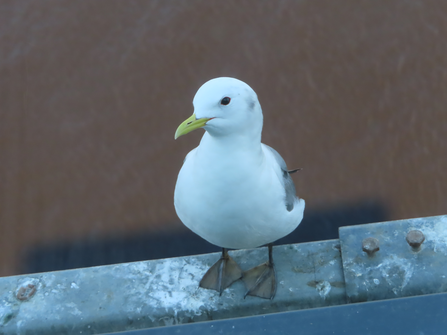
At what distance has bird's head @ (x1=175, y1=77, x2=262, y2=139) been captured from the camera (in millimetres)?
2648

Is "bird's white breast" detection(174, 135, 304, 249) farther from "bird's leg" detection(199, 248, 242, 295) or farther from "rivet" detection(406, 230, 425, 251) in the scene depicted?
"rivet" detection(406, 230, 425, 251)

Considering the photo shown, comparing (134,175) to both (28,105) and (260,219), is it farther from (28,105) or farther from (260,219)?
(260,219)

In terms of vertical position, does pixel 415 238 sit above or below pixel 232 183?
below

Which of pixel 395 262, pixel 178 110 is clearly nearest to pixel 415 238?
pixel 395 262

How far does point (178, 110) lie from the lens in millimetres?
6535

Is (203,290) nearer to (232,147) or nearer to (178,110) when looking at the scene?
(232,147)

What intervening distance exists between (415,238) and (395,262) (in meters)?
0.18

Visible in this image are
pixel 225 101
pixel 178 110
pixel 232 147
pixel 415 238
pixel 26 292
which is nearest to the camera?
pixel 225 101

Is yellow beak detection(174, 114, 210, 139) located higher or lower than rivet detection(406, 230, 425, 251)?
higher

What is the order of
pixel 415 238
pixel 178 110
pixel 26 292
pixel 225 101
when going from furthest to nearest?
pixel 178 110 < pixel 26 292 < pixel 415 238 < pixel 225 101

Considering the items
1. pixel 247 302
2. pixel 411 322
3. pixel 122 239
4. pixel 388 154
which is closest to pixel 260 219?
pixel 247 302

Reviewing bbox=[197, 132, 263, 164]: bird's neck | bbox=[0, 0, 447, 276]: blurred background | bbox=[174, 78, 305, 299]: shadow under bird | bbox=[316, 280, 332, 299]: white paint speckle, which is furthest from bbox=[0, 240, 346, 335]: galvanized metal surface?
bbox=[0, 0, 447, 276]: blurred background

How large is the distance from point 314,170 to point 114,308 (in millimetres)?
3445

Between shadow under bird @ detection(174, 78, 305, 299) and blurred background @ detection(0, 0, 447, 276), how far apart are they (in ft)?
8.13
